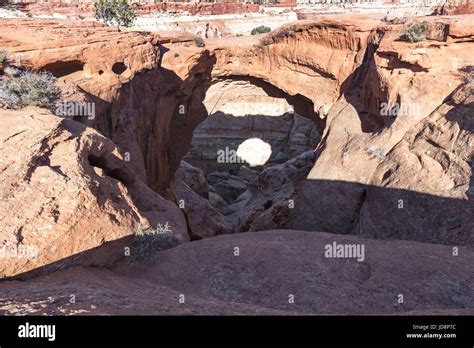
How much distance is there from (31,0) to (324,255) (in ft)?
155

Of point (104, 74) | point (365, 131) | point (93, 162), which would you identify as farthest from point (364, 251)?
point (104, 74)

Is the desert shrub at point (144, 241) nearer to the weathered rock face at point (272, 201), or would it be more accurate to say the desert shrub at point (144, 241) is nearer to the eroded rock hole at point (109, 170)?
the eroded rock hole at point (109, 170)

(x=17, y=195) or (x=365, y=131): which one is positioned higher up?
(x=365, y=131)

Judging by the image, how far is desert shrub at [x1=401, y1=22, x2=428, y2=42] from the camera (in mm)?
14055

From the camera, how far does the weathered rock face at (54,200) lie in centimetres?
562

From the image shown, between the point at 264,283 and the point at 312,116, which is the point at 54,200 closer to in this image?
the point at 264,283

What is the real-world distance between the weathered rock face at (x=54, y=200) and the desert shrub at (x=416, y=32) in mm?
12050

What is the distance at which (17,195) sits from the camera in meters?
5.93

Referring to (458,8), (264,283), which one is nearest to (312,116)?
(458,8)

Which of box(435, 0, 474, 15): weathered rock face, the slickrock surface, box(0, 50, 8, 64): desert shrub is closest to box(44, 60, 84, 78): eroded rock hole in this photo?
box(0, 50, 8, 64): desert shrub

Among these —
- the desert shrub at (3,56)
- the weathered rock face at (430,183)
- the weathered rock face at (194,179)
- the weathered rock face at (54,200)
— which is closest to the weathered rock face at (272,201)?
the weathered rock face at (194,179)
